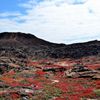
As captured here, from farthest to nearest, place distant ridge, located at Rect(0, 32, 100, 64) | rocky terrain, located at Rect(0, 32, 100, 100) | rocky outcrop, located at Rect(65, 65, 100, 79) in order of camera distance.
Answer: distant ridge, located at Rect(0, 32, 100, 64) → rocky outcrop, located at Rect(65, 65, 100, 79) → rocky terrain, located at Rect(0, 32, 100, 100)

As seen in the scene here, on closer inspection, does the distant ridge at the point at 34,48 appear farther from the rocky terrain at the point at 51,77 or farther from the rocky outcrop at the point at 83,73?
the rocky outcrop at the point at 83,73

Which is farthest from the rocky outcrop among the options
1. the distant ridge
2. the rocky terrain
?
the distant ridge

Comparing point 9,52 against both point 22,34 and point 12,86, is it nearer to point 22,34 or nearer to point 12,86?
point 22,34

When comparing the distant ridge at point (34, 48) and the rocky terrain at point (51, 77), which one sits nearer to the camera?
the rocky terrain at point (51, 77)

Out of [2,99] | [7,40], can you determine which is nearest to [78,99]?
[2,99]

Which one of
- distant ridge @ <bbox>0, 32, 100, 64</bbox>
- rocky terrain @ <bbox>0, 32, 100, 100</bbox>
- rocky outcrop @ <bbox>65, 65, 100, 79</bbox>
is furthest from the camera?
distant ridge @ <bbox>0, 32, 100, 64</bbox>

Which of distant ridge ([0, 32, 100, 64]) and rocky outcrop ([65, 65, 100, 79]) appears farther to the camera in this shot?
distant ridge ([0, 32, 100, 64])

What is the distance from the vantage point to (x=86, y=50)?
139750 mm

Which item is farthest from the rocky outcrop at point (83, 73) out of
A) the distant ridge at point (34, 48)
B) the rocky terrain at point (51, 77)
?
the distant ridge at point (34, 48)

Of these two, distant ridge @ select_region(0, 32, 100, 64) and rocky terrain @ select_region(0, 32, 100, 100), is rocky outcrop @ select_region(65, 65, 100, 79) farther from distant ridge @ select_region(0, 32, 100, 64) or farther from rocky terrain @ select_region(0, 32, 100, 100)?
distant ridge @ select_region(0, 32, 100, 64)

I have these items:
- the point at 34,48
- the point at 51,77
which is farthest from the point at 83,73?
the point at 34,48

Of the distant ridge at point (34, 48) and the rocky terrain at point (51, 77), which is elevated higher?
the distant ridge at point (34, 48)

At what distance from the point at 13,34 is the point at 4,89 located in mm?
126881

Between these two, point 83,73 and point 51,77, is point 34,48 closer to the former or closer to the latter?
point 51,77
